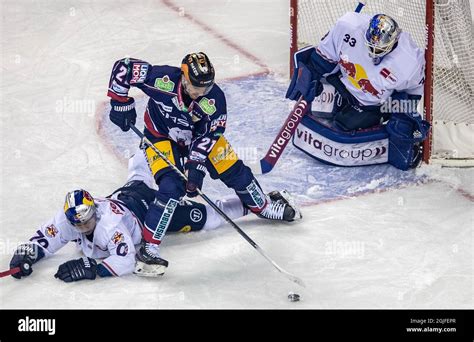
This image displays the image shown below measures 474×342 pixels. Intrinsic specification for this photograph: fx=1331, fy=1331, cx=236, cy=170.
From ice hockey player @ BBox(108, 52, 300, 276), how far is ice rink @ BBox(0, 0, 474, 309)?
228 mm

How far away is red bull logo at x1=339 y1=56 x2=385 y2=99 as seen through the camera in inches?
303

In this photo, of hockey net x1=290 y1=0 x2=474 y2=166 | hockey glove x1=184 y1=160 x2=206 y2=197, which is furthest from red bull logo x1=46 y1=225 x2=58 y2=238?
hockey net x1=290 y1=0 x2=474 y2=166

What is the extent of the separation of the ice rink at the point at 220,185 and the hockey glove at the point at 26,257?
0.06 metres

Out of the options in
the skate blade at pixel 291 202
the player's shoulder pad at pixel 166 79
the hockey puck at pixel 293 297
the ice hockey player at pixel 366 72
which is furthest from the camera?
the ice hockey player at pixel 366 72

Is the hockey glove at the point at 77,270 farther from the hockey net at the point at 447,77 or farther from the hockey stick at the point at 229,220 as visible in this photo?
the hockey net at the point at 447,77

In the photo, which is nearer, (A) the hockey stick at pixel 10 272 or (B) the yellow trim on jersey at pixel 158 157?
(A) the hockey stick at pixel 10 272

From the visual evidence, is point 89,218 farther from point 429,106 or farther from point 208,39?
point 208,39

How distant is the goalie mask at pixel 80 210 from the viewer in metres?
6.48

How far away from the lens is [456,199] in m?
7.45

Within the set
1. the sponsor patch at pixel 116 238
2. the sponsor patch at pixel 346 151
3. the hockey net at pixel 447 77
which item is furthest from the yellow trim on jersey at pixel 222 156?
the hockey net at pixel 447 77

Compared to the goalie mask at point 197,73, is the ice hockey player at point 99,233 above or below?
below

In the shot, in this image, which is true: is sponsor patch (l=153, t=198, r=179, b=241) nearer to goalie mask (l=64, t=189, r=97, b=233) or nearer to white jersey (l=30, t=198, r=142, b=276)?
white jersey (l=30, t=198, r=142, b=276)

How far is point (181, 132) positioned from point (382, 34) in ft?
4.29

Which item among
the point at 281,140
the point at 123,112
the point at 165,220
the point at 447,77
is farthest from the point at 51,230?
the point at 447,77
